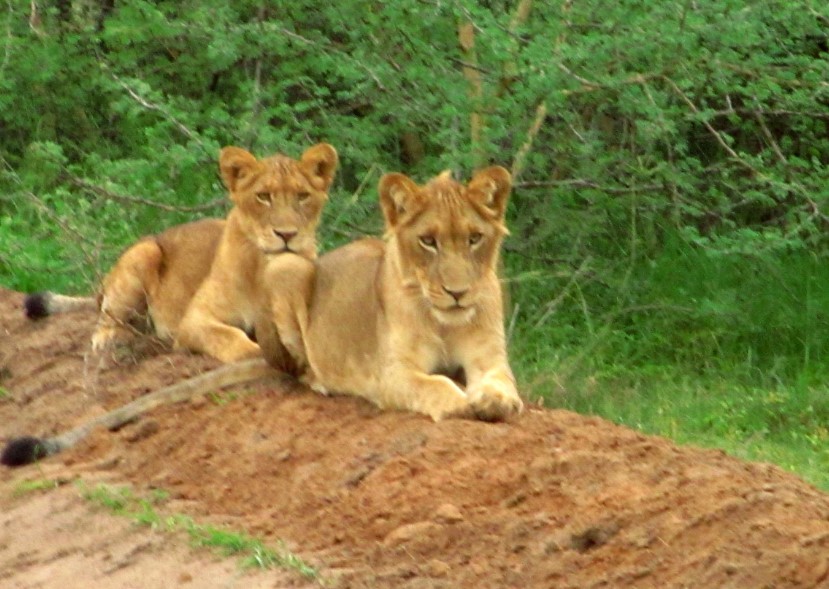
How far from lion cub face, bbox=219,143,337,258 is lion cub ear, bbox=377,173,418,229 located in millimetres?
1267

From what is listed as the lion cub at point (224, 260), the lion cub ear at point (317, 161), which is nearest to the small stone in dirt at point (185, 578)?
the lion cub at point (224, 260)

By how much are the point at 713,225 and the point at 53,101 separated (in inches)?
192

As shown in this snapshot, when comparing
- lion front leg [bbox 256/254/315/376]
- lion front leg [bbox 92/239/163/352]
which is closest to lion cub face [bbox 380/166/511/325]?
lion front leg [bbox 256/254/315/376]

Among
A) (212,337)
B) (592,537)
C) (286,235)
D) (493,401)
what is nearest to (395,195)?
(493,401)

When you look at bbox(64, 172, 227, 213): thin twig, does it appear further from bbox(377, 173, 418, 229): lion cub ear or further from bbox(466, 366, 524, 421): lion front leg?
bbox(466, 366, 524, 421): lion front leg

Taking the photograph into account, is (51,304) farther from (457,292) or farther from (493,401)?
(493,401)

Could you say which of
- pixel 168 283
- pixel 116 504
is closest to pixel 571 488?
pixel 116 504

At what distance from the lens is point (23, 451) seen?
6676mm

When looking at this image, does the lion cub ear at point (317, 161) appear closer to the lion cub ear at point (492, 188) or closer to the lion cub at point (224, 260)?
the lion cub at point (224, 260)

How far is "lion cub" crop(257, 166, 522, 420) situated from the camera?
609cm

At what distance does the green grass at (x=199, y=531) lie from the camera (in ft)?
16.6

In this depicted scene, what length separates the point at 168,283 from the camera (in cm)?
849

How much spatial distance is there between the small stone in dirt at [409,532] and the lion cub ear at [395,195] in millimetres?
1528

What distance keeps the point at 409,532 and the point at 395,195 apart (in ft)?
5.28
